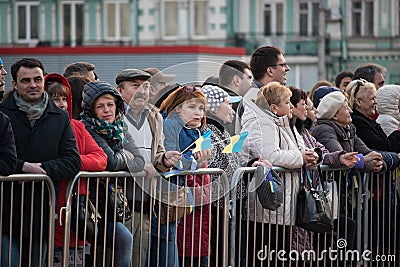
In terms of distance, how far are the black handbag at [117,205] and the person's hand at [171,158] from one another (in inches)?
15.3

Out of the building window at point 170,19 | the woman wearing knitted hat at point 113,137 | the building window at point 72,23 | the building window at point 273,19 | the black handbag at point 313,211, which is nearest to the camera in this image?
the woman wearing knitted hat at point 113,137

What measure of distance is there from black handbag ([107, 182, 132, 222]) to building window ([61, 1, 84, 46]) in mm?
39903

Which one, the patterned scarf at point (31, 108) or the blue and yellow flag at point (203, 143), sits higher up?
the patterned scarf at point (31, 108)

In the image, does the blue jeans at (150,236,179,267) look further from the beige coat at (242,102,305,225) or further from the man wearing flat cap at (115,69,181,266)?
the beige coat at (242,102,305,225)

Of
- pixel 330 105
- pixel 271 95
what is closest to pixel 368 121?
pixel 330 105

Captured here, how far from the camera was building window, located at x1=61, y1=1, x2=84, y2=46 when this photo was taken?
46781mm

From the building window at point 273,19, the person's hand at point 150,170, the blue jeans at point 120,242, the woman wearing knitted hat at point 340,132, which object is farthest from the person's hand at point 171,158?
the building window at point 273,19

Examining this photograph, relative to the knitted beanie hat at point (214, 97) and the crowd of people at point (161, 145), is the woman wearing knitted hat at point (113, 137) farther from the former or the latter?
the knitted beanie hat at point (214, 97)

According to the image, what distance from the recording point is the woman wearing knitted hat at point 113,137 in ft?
23.5

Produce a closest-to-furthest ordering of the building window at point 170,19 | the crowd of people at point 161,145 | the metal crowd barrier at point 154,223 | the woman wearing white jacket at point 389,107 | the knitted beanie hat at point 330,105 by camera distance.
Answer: the crowd of people at point 161,145, the metal crowd barrier at point 154,223, the knitted beanie hat at point 330,105, the woman wearing white jacket at point 389,107, the building window at point 170,19

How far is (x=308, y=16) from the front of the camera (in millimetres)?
46156

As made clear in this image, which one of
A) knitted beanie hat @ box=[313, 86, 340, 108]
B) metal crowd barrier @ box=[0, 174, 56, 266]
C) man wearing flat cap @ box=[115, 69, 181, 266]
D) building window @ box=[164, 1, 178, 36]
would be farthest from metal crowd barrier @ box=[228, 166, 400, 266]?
building window @ box=[164, 1, 178, 36]

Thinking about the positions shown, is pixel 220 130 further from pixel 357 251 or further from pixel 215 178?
pixel 357 251

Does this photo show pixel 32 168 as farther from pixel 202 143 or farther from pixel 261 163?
pixel 261 163
